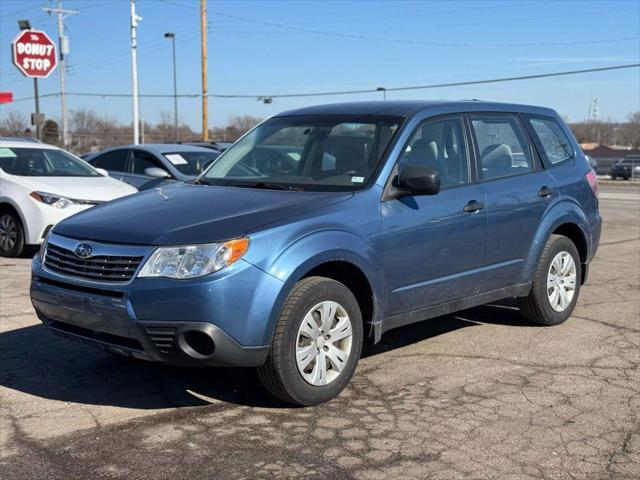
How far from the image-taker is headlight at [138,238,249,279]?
158 inches

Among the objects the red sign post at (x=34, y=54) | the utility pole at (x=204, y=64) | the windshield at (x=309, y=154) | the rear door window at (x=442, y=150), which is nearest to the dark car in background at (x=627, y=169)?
the utility pole at (x=204, y=64)

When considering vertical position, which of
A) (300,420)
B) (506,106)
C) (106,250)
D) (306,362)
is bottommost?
Answer: (300,420)

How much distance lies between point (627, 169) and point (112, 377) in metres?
46.3

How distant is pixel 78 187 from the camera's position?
995cm

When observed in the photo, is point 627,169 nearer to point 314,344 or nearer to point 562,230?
point 562,230

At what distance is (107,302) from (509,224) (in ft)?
10.3

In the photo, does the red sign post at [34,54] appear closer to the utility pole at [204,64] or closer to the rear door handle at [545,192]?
the utility pole at [204,64]

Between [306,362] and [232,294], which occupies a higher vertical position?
[232,294]

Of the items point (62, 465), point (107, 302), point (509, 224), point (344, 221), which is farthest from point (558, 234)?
point (62, 465)

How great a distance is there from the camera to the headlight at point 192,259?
4016 mm

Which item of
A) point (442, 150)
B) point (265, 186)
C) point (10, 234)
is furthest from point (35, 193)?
point (442, 150)

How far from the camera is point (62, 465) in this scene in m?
3.65

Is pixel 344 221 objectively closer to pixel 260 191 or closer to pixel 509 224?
pixel 260 191

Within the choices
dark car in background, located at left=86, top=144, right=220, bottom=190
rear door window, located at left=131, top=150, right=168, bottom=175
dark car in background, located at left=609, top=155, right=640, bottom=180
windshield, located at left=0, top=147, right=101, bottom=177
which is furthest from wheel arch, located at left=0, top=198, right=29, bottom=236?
dark car in background, located at left=609, top=155, right=640, bottom=180
